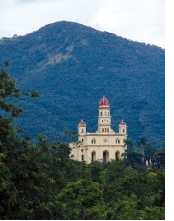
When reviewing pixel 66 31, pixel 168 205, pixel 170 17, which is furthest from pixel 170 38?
pixel 66 31

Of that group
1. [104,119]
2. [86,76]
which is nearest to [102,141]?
[104,119]

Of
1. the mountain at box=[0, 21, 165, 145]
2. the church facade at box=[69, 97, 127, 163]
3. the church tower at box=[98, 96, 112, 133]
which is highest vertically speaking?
the mountain at box=[0, 21, 165, 145]

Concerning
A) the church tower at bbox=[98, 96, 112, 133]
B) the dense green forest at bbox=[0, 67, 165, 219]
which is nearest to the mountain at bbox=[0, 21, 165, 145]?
the church tower at bbox=[98, 96, 112, 133]

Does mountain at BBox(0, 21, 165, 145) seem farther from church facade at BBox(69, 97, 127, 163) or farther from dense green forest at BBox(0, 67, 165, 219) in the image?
dense green forest at BBox(0, 67, 165, 219)

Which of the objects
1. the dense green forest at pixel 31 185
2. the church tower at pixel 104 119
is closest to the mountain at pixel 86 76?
the church tower at pixel 104 119

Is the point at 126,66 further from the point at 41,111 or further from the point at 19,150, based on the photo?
the point at 19,150

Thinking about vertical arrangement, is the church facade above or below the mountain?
below

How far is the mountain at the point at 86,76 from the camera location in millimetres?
56875

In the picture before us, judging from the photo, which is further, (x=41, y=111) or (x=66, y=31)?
(x=66, y=31)

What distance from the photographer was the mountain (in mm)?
56875

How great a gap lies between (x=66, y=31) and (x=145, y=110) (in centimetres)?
1882

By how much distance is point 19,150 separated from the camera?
8898 mm

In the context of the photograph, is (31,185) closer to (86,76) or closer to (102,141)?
(102,141)

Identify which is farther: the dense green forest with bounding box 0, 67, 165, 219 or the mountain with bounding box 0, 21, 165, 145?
the mountain with bounding box 0, 21, 165, 145
